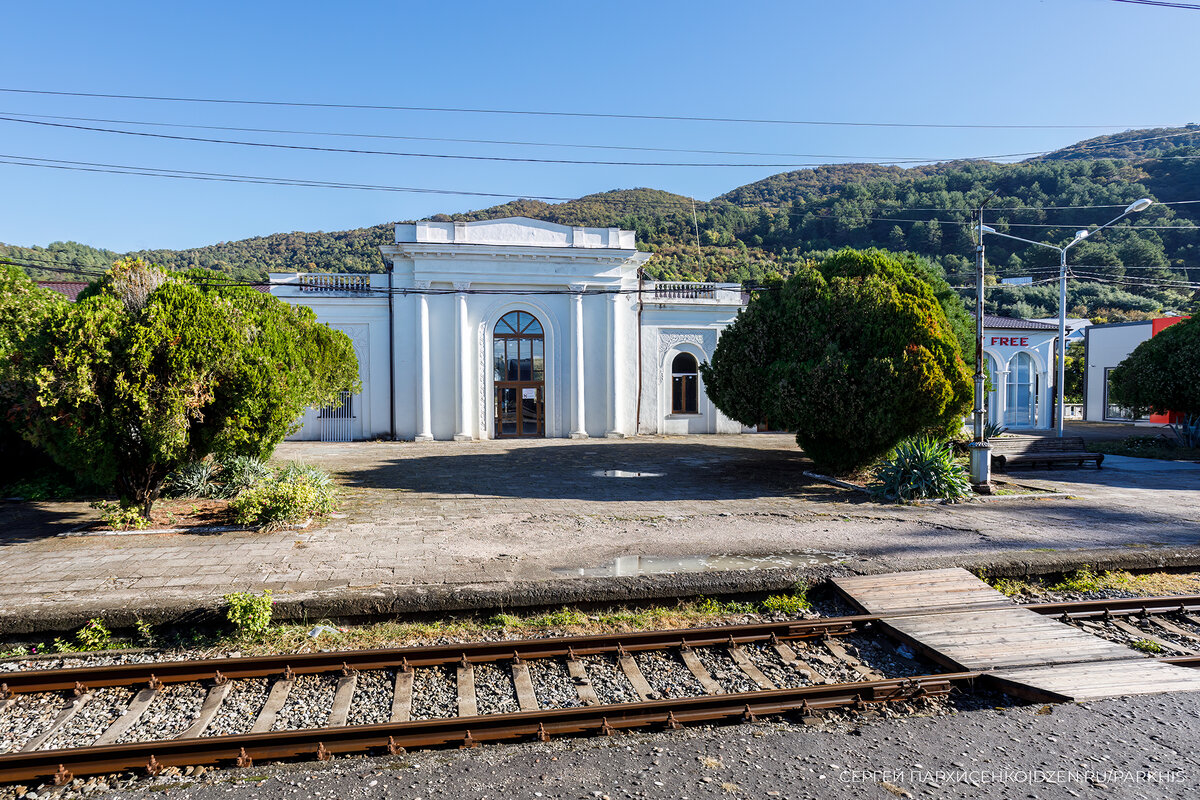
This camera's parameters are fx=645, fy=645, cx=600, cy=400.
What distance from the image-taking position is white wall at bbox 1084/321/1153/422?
101ft

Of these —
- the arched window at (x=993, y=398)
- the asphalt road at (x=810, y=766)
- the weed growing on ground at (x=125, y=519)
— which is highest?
the arched window at (x=993, y=398)

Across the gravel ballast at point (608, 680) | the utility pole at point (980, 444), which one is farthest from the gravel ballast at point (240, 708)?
the utility pole at point (980, 444)

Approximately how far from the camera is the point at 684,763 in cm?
396

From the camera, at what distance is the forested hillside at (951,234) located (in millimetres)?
53906

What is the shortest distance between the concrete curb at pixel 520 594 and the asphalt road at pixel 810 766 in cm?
240

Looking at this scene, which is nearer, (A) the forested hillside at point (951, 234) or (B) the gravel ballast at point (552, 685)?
(B) the gravel ballast at point (552, 685)

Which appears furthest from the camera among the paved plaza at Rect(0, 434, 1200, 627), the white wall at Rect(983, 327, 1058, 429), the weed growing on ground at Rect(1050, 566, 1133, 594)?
the white wall at Rect(983, 327, 1058, 429)

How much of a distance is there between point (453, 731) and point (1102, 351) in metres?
39.0

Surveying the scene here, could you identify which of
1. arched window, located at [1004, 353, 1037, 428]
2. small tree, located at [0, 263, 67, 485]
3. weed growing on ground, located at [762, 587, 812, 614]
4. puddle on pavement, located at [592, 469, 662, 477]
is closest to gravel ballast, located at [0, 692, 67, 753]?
small tree, located at [0, 263, 67, 485]

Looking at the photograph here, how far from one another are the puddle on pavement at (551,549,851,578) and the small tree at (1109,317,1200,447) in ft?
58.4

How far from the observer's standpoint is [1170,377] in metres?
A: 19.2

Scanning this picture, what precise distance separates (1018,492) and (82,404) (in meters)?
16.0

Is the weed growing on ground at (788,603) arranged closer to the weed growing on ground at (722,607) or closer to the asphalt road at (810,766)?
the weed growing on ground at (722,607)

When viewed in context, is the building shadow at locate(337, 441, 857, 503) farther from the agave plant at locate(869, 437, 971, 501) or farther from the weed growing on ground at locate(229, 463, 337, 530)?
the weed growing on ground at locate(229, 463, 337, 530)
